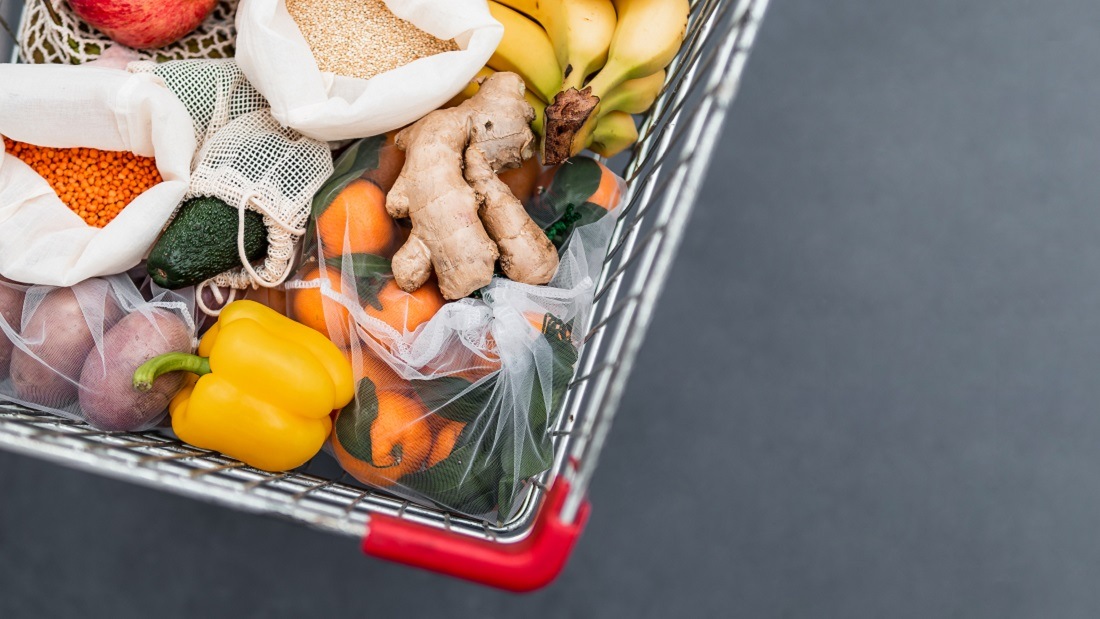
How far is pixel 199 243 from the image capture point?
66 cm

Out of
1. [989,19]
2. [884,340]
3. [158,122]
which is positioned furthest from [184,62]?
[989,19]

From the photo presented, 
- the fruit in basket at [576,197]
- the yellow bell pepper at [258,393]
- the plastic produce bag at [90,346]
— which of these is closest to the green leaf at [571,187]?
the fruit in basket at [576,197]

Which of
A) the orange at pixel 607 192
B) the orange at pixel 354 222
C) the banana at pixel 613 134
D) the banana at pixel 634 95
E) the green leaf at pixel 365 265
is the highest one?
the banana at pixel 634 95

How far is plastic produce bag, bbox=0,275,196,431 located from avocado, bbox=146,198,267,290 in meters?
0.04

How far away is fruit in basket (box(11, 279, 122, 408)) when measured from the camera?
0.67 m

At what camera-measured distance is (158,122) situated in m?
0.66

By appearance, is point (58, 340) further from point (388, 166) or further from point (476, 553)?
point (476, 553)

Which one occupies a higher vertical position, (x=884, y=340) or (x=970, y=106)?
(x=970, y=106)

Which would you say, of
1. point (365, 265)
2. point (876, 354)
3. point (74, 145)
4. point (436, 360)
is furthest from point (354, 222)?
point (876, 354)

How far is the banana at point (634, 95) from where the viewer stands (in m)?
0.74

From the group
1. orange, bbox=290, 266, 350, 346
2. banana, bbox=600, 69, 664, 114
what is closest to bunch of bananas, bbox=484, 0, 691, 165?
banana, bbox=600, 69, 664, 114

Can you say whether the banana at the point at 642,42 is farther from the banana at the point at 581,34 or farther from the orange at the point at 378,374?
the orange at the point at 378,374

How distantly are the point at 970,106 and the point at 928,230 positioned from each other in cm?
20

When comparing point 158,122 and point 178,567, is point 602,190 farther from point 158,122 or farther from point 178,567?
point 178,567
